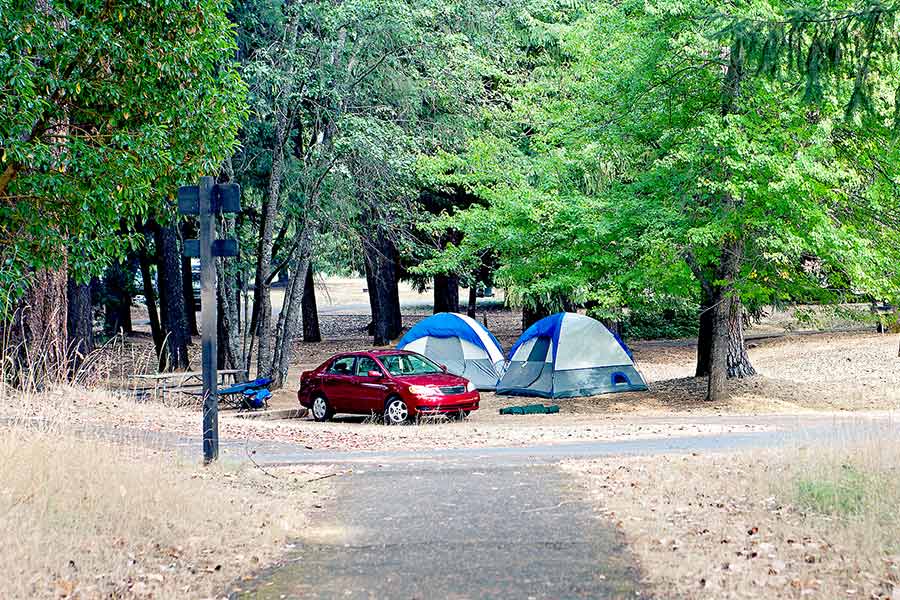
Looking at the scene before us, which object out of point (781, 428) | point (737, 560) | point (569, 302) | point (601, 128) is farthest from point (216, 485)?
point (569, 302)

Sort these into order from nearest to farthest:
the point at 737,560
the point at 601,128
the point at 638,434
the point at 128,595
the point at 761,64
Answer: the point at 128,595, the point at 737,560, the point at 761,64, the point at 638,434, the point at 601,128

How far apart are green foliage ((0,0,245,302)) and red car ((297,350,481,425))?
8671mm

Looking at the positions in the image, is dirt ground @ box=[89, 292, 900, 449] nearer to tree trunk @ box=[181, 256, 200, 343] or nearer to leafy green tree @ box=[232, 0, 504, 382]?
tree trunk @ box=[181, 256, 200, 343]

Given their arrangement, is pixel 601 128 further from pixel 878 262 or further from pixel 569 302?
pixel 569 302

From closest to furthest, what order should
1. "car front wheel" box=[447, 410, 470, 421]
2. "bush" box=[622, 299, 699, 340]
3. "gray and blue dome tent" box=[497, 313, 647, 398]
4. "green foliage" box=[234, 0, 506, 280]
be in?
"car front wheel" box=[447, 410, 470, 421]
"green foliage" box=[234, 0, 506, 280]
"gray and blue dome tent" box=[497, 313, 647, 398]
"bush" box=[622, 299, 699, 340]

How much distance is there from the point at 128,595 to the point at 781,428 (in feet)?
42.4

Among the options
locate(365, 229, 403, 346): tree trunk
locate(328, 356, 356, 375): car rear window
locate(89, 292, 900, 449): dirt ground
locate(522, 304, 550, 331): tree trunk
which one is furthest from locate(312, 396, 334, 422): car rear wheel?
locate(365, 229, 403, 346): tree trunk

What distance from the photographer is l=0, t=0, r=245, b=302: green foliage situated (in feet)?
37.5

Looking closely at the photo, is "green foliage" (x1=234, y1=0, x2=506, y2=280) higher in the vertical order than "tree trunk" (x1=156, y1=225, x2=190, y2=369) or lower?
higher

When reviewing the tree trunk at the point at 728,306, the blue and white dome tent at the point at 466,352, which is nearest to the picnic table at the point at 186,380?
the blue and white dome tent at the point at 466,352

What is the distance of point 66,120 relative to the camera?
12867 millimetres

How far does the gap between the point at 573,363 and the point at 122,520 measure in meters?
18.3

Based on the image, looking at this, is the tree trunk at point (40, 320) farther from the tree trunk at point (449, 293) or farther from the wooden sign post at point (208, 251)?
the tree trunk at point (449, 293)

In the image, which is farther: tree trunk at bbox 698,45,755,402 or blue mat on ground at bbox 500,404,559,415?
blue mat on ground at bbox 500,404,559,415
